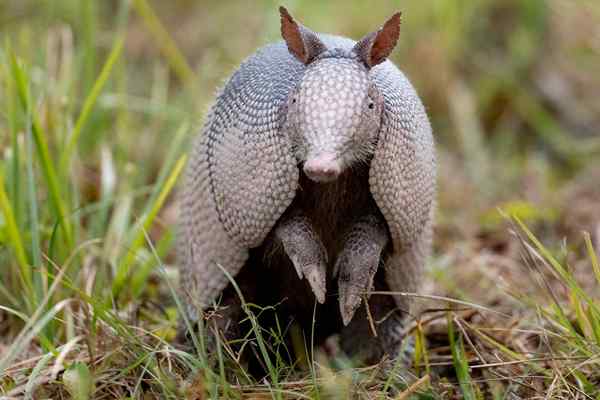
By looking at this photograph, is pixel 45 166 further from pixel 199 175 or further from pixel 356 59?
pixel 356 59

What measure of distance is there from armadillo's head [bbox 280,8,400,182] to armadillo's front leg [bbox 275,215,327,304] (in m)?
0.32

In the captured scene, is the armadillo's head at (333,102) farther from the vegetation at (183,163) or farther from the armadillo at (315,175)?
the vegetation at (183,163)

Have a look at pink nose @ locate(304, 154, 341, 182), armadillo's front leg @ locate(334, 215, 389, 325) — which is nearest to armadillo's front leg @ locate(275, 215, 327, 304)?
armadillo's front leg @ locate(334, 215, 389, 325)

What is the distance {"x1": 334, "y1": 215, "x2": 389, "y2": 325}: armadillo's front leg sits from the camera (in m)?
3.77

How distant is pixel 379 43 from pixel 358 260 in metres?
0.86

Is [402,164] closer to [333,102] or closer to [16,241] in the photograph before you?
[333,102]

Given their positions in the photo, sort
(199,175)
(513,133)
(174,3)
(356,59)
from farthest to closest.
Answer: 1. (174,3)
2. (513,133)
3. (199,175)
4. (356,59)

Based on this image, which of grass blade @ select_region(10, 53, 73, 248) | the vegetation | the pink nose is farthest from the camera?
grass blade @ select_region(10, 53, 73, 248)

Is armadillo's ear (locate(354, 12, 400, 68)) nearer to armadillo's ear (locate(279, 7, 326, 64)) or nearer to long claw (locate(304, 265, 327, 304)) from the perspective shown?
armadillo's ear (locate(279, 7, 326, 64))

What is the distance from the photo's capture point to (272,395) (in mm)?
3430

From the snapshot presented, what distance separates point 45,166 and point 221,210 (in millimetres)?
1105

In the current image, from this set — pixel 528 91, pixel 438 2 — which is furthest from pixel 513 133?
pixel 438 2

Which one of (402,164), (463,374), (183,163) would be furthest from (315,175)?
(183,163)

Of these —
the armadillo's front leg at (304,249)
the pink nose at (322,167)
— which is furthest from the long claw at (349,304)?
the pink nose at (322,167)
